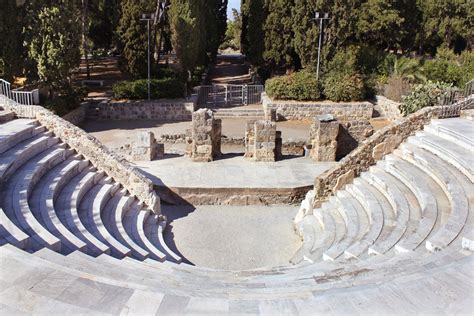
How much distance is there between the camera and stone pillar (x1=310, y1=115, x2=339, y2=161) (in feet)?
43.1

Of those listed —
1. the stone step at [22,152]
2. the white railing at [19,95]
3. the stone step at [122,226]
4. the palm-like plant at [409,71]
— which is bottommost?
the stone step at [122,226]

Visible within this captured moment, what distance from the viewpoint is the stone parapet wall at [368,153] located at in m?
10.6

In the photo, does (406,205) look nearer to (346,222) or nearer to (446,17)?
(346,222)

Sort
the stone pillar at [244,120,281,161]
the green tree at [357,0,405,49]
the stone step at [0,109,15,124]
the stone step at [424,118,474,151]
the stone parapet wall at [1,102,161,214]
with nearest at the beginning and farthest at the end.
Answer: the stone step at [424,118,474,151]
the stone parapet wall at [1,102,161,214]
the stone step at [0,109,15,124]
the stone pillar at [244,120,281,161]
the green tree at [357,0,405,49]

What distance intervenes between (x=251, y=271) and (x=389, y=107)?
16.7 meters

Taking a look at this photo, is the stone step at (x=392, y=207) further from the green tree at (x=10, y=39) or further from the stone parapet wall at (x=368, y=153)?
the green tree at (x=10, y=39)

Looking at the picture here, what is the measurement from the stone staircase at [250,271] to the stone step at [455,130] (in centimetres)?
4

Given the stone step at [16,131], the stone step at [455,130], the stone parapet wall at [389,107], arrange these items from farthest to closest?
the stone parapet wall at [389,107] → the stone step at [455,130] → the stone step at [16,131]

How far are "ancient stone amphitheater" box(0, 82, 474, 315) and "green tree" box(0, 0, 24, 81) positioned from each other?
6649mm

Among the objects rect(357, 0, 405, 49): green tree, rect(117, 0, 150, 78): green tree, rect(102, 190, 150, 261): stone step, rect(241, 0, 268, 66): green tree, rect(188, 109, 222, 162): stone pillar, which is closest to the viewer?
rect(102, 190, 150, 261): stone step

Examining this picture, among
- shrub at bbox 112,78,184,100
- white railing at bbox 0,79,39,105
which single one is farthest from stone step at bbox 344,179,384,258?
shrub at bbox 112,78,184,100

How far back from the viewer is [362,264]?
6.27 meters

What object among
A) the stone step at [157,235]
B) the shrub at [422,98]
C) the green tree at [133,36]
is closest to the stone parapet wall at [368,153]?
the stone step at [157,235]

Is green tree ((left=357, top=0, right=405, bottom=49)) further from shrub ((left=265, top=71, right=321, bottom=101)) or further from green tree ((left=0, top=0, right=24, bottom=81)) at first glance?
green tree ((left=0, top=0, right=24, bottom=81))
